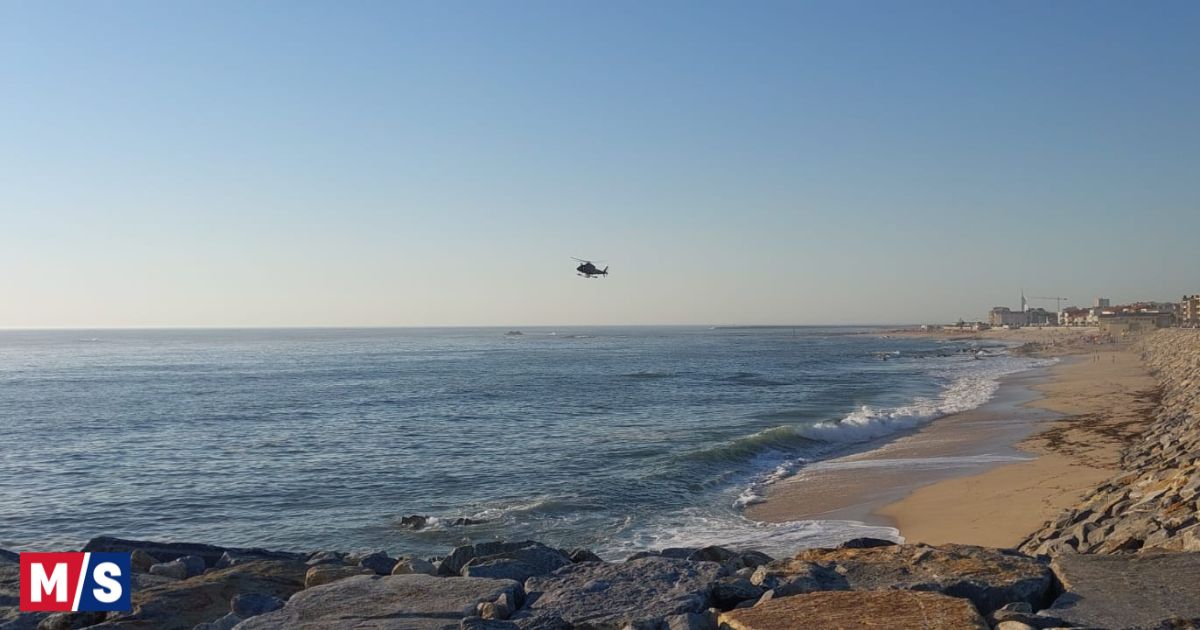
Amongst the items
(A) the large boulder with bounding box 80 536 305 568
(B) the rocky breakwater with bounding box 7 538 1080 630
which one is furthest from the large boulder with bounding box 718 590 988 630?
(A) the large boulder with bounding box 80 536 305 568

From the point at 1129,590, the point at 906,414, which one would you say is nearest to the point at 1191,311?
the point at 906,414

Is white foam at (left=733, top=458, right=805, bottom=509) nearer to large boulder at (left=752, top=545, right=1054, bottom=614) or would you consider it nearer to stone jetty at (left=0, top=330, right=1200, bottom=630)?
stone jetty at (left=0, top=330, right=1200, bottom=630)

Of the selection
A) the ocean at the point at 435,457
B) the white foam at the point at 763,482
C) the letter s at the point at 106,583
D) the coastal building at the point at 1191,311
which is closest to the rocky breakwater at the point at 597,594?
the letter s at the point at 106,583

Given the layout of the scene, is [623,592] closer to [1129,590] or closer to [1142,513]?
[1129,590]

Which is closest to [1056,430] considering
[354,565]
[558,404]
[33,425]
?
[558,404]

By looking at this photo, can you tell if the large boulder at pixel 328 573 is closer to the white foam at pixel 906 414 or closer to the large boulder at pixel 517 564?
the large boulder at pixel 517 564

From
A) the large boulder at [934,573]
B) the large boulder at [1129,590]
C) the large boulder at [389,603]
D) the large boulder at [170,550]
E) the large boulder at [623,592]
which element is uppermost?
the large boulder at [1129,590]
